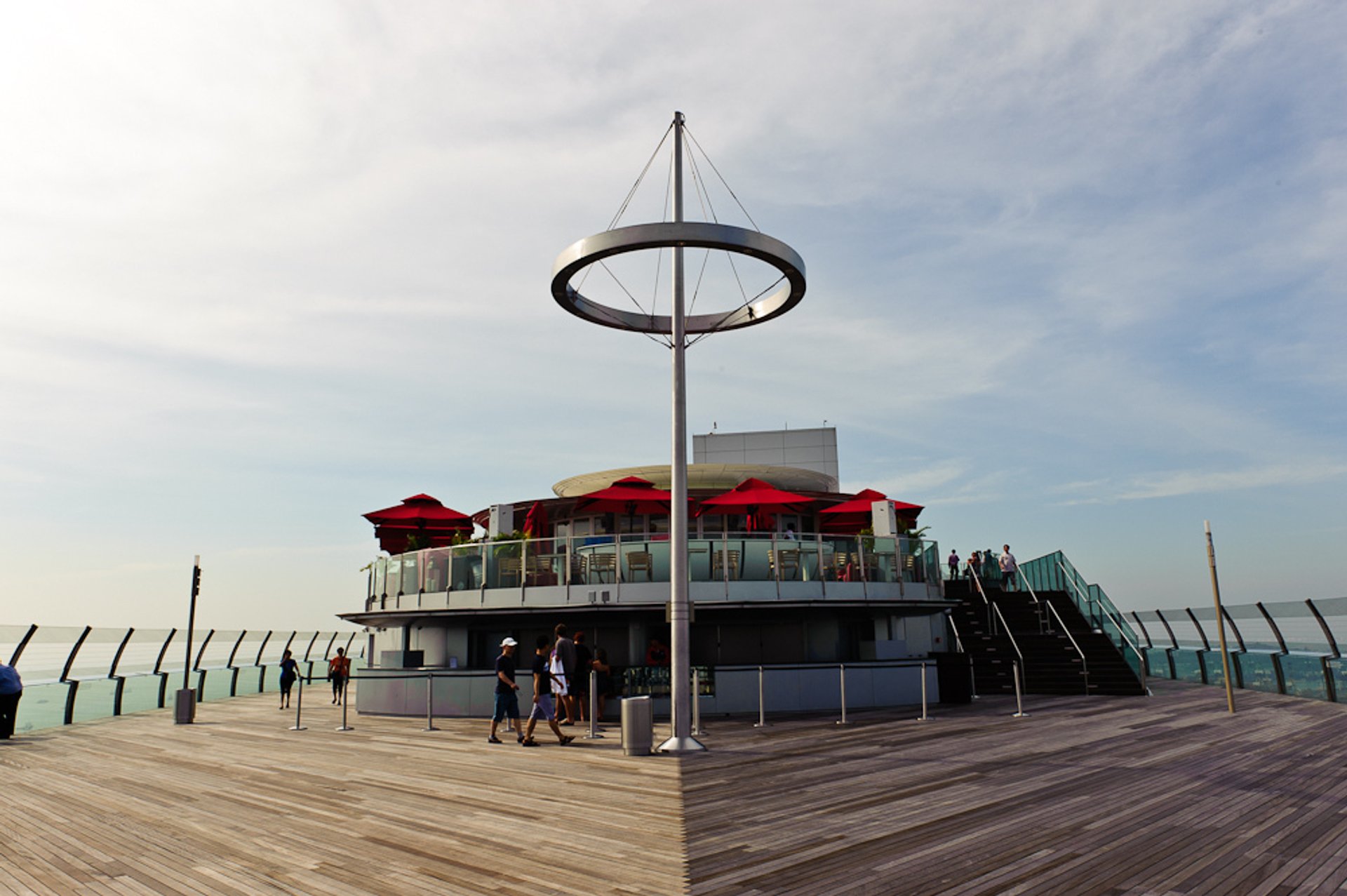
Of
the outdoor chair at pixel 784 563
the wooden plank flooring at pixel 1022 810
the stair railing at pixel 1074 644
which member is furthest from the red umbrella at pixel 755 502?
the stair railing at pixel 1074 644

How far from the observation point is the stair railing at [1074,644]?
22670mm

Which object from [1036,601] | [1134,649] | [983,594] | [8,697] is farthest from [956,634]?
[8,697]

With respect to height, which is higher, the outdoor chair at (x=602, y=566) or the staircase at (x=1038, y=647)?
the outdoor chair at (x=602, y=566)

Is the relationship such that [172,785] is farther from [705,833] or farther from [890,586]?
[890,586]

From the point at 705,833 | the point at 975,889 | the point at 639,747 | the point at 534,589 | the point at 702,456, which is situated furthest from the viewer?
the point at 702,456

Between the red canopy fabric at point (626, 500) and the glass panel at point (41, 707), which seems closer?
the glass panel at point (41, 707)

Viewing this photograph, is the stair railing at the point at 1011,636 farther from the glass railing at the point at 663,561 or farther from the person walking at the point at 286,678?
the person walking at the point at 286,678

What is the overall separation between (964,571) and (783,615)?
55.1ft

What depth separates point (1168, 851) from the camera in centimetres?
693

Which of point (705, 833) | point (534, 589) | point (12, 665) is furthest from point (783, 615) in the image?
point (12, 665)

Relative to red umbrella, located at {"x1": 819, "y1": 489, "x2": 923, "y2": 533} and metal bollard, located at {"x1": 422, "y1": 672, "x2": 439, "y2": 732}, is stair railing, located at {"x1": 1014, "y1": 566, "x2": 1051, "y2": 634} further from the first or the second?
metal bollard, located at {"x1": 422, "y1": 672, "x2": 439, "y2": 732}

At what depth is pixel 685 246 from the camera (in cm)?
1401

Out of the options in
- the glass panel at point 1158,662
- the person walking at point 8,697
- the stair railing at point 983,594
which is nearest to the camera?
the person walking at point 8,697

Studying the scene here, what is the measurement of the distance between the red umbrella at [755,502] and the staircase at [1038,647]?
6.04 metres
